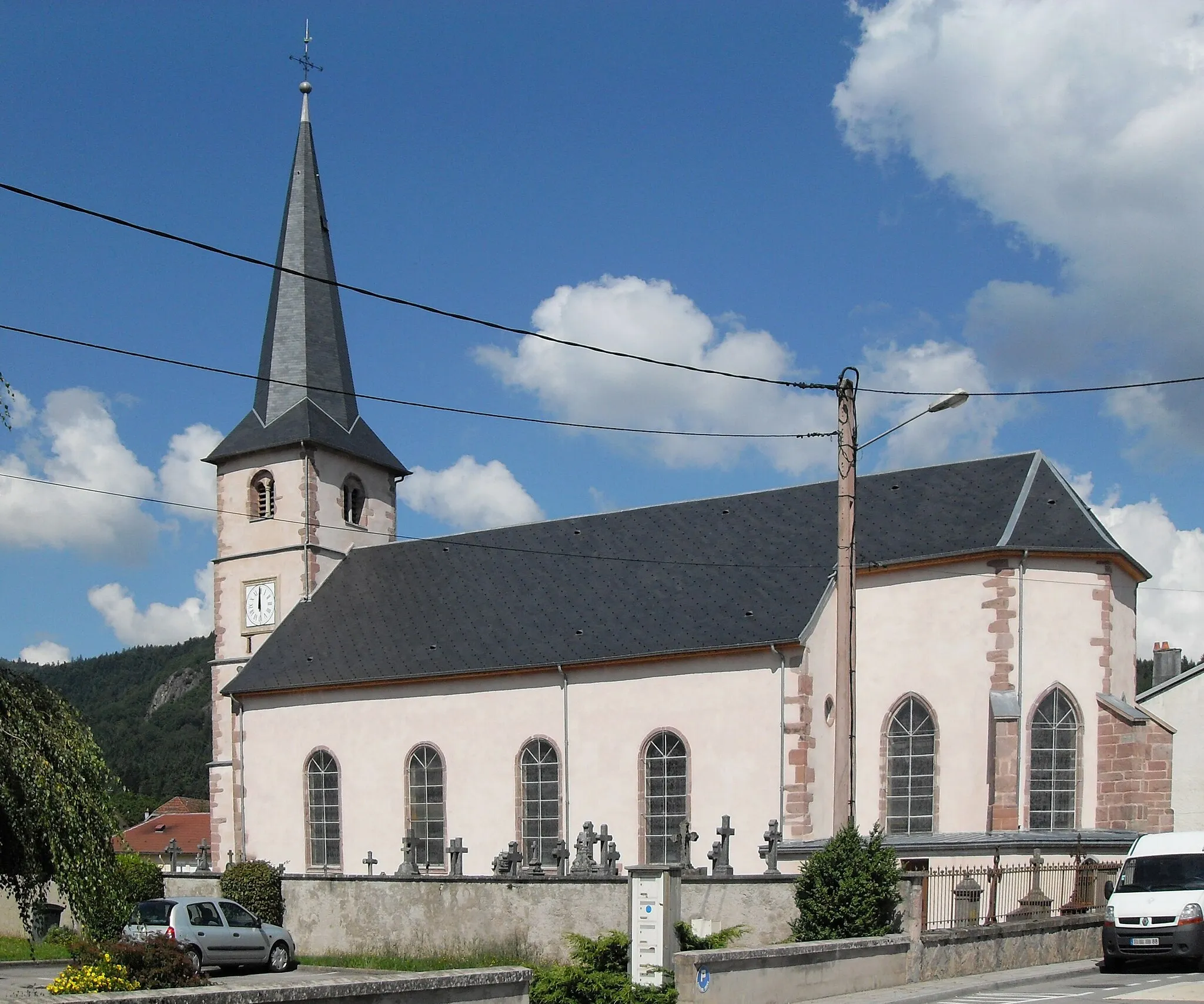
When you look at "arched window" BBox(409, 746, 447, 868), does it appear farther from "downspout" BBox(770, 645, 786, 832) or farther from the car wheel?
"downspout" BBox(770, 645, 786, 832)

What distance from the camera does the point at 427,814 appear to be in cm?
3266

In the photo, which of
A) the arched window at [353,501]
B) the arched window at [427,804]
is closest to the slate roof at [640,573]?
the arched window at [353,501]

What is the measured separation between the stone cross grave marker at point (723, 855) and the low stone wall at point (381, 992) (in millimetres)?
11213

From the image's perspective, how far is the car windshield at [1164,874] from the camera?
18.4 metres

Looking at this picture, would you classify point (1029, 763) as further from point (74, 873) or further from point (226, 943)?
point (74, 873)

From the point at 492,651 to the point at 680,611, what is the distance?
460 centimetres

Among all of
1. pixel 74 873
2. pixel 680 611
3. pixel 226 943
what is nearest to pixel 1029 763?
pixel 680 611

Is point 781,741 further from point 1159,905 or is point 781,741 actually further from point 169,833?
point 169,833

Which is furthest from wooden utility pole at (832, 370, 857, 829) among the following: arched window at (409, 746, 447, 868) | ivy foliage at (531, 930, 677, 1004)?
arched window at (409, 746, 447, 868)

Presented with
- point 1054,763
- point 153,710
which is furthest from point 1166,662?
point 153,710

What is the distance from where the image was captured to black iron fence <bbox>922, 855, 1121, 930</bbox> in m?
18.9

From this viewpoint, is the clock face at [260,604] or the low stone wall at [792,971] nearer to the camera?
the low stone wall at [792,971]

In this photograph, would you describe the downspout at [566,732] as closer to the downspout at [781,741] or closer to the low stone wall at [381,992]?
the downspout at [781,741]

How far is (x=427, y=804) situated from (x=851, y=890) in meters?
17.0
